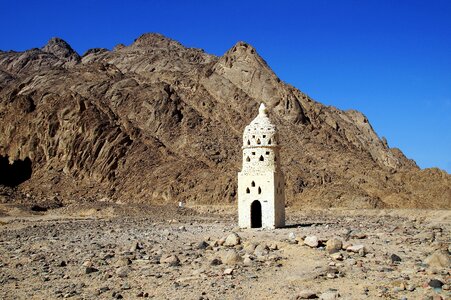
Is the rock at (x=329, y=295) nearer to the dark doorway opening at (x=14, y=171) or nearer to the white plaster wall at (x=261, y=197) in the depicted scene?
the white plaster wall at (x=261, y=197)

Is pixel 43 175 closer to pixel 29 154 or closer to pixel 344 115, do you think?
pixel 29 154

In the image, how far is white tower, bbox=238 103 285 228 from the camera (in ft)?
96.6

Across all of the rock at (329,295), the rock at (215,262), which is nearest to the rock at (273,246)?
the rock at (215,262)

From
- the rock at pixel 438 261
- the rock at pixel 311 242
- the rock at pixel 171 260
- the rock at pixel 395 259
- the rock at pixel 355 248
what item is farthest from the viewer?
the rock at pixel 311 242

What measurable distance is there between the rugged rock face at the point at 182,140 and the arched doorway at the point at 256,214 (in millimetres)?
24990

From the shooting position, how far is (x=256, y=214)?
31391 mm

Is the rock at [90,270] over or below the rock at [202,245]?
below

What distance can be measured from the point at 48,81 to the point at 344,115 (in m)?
43.3

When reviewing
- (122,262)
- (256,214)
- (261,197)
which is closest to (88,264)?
(122,262)

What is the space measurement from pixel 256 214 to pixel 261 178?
8.62 feet

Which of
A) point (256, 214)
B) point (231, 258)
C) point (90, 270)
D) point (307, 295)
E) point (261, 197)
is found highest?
point (261, 197)

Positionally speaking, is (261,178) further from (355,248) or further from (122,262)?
(122,262)

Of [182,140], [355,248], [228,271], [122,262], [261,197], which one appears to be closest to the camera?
[228,271]

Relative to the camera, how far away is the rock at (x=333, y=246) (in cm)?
1872
